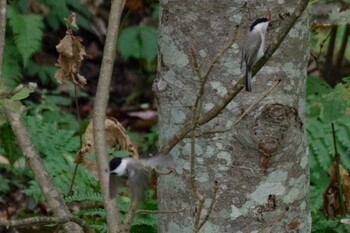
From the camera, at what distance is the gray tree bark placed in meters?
2.52

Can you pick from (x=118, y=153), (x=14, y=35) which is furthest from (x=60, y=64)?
(x=14, y=35)

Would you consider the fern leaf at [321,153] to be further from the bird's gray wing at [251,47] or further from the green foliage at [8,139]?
the bird's gray wing at [251,47]

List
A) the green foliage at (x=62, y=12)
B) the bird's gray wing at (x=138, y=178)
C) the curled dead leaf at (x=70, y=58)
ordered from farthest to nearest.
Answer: the green foliage at (x=62, y=12) → the curled dead leaf at (x=70, y=58) → the bird's gray wing at (x=138, y=178)

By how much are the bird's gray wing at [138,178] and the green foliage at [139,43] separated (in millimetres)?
4604

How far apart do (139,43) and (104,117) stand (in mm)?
4435

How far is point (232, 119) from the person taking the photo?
2.54 m

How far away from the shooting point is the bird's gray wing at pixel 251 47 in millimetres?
2347

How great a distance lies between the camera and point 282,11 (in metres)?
2.54

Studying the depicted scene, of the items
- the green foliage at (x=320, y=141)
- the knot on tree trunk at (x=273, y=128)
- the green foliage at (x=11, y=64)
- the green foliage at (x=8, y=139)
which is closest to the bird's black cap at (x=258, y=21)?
the knot on tree trunk at (x=273, y=128)

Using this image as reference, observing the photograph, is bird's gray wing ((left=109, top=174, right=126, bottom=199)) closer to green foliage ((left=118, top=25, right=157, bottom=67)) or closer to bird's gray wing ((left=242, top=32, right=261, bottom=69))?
bird's gray wing ((left=242, top=32, right=261, bottom=69))

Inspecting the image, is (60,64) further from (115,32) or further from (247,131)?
(247,131)

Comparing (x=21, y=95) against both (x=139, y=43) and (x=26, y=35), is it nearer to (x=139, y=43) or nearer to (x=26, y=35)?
(x=26, y=35)

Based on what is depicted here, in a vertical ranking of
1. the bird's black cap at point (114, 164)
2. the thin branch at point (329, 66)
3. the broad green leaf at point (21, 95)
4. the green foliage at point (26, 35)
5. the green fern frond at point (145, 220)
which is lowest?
the green fern frond at point (145, 220)

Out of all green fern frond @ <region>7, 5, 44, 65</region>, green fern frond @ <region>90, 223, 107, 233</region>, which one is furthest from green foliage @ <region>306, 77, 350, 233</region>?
green fern frond @ <region>7, 5, 44, 65</region>
